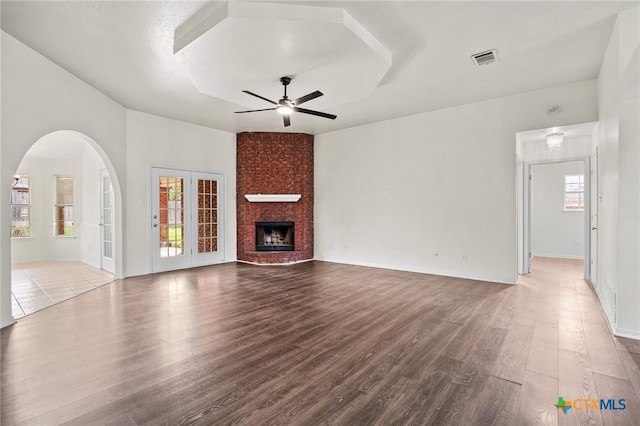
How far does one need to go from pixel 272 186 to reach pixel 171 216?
2.25 m

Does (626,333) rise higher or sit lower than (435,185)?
lower

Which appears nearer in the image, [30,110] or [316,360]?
[316,360]

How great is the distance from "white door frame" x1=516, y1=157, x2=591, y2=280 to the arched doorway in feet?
26.2

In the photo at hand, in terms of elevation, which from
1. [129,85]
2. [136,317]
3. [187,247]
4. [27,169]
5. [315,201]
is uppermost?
[129,85]

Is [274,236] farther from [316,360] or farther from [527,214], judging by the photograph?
[527,214]

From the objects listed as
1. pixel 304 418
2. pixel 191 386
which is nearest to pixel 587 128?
pixel 304 418

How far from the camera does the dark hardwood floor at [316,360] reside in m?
1.89

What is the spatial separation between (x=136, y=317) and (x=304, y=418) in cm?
265

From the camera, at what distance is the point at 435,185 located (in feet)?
19.4

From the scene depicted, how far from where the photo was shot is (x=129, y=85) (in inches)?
182

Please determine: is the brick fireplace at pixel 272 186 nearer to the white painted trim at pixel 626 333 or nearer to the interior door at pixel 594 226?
the interior door at pixel 594 226

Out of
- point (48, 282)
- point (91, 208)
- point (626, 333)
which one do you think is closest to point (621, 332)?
point (626, 333)

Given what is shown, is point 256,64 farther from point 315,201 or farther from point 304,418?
point 315,201

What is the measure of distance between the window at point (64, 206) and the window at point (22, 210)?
526 mm
